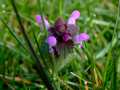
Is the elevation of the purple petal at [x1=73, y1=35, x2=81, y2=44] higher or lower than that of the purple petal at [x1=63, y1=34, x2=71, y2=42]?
lower

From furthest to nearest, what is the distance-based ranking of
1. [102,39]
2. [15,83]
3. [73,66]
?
1. [102,39]
2. [15,83]
3. [73,66]

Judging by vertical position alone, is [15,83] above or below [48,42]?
below

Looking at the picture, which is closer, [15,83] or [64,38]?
[64,38]

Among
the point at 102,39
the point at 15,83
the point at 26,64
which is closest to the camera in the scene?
the point at 15,83

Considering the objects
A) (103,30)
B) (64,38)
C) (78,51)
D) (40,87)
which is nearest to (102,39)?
(103,30)

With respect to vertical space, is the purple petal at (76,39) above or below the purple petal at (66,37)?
below

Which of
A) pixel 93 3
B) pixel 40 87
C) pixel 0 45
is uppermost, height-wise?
pixel 93 3

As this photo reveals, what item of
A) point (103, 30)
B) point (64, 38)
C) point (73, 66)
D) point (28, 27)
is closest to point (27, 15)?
point (28, 27)

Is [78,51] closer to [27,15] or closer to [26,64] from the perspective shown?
[26,64]

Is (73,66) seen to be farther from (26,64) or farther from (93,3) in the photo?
(93,3)
